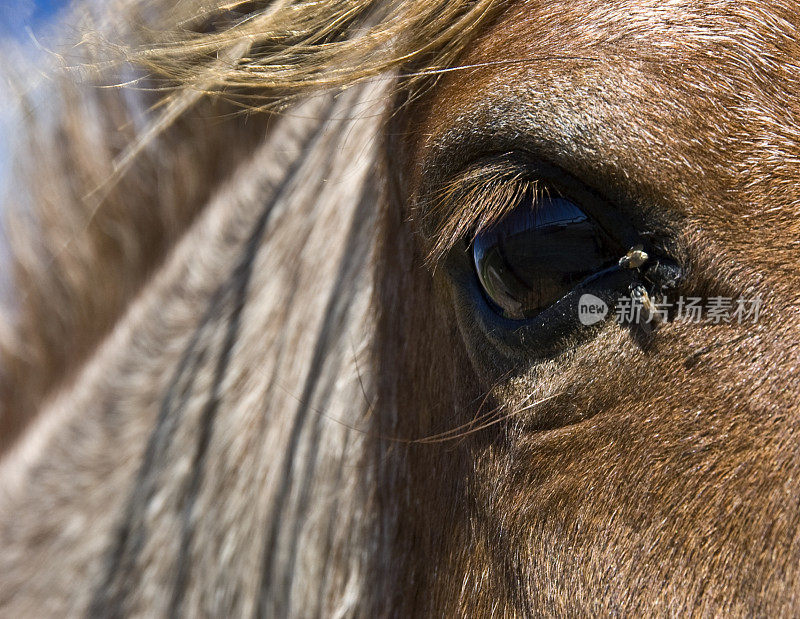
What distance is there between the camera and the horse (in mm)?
765

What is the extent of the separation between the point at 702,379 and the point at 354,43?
1.88 ft

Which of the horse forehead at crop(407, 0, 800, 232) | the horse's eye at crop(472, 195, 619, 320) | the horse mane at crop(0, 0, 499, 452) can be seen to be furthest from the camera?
the horse mane at crop(0, 0, 499, 452)

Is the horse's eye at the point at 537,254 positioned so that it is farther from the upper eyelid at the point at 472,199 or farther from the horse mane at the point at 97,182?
the horse mane at the point at 97,182

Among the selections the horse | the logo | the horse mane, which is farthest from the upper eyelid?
the horse mane

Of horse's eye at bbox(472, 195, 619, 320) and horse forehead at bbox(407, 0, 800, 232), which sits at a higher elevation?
horse forehead at bbox(407, 0, 800, 232)

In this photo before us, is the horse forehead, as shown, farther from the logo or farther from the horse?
the logo

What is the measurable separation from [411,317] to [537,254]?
0.91 feet

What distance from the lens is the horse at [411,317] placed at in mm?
Result: 765

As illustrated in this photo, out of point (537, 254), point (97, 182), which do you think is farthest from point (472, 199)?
point (97, 182)

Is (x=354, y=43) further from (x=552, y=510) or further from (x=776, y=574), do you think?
(x=776, y=574)

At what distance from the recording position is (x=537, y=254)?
0.90 meters

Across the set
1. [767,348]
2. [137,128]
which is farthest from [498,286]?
[137,128]

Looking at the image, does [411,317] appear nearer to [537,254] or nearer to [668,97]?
[537,254]

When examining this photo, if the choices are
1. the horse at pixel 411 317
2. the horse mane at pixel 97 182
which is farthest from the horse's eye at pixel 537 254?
the horse mane at pixel 97 182
